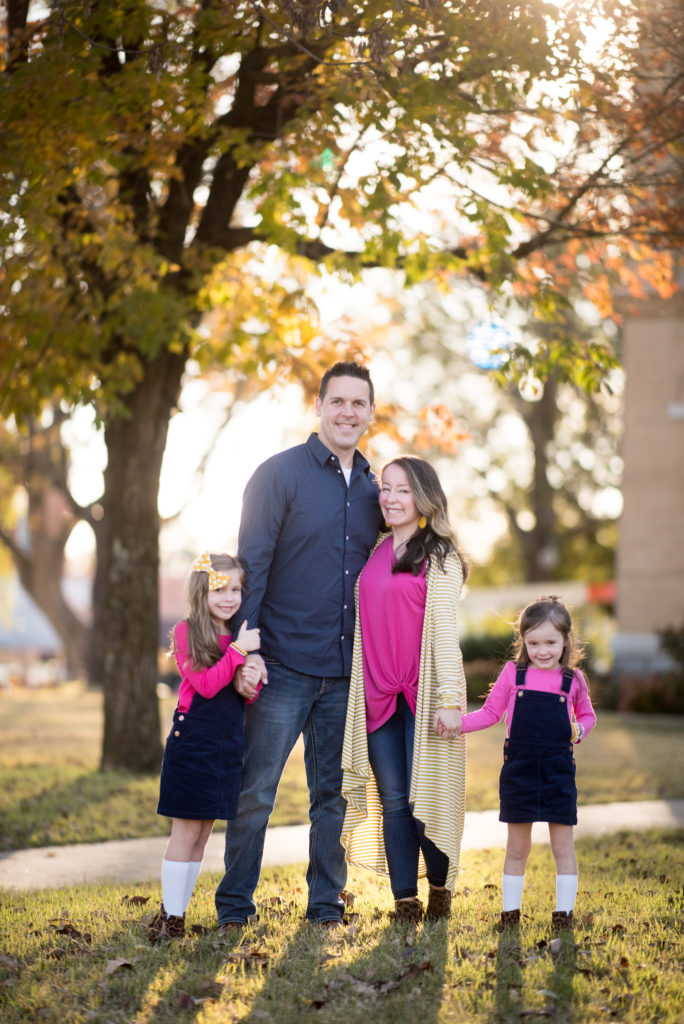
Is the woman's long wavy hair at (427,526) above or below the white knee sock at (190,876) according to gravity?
above

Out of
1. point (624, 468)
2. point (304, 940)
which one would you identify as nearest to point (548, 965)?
point (304, 940)

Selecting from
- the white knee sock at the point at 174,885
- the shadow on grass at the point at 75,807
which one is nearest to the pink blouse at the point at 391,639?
the white knee sock at the point at 174,885

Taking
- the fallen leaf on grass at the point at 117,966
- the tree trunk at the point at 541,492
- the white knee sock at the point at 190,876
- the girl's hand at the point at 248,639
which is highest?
the tree trunk at the point at 541,492

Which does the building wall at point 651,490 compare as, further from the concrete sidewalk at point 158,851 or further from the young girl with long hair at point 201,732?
the young girl with long hair at point 201,732

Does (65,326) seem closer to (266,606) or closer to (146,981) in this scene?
(266,606)

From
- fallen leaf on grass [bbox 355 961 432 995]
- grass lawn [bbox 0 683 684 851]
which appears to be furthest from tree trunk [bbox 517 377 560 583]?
fallen leaf on grass [bbox 355 961 432 995]

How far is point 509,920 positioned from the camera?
193 inches

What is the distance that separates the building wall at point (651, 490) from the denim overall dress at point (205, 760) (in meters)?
14.3

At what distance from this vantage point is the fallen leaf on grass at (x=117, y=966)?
427 cm

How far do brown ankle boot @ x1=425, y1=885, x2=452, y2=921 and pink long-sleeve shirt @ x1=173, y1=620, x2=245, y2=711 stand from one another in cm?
138

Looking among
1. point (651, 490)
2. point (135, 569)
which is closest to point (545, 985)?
point (135, 569)

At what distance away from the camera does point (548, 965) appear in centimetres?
436

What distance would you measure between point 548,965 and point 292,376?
6.45 metres

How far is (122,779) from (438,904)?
4.79 m
